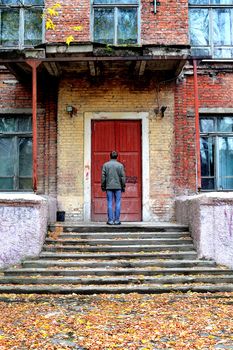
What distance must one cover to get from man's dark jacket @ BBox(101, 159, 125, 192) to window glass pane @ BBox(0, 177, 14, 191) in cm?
304

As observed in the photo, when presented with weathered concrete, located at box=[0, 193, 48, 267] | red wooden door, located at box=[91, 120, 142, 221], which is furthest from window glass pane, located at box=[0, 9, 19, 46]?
weathered concrete, located at box=[0, 193, 48, 267]

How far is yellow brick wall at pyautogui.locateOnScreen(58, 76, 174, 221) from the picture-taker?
1155 centimetres

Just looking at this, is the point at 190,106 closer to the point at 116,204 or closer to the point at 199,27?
the point at 199,27

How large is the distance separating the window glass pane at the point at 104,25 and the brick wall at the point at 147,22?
0.29m

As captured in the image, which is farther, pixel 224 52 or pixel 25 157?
pixel 224 52

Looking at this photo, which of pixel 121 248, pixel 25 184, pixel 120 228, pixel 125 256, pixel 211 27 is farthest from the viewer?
pixel 211 27

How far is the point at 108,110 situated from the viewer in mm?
11797

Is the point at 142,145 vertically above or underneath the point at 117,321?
above

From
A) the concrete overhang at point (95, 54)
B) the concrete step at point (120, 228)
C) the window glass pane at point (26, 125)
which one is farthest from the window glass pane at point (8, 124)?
the concrete step at point (120, 228)

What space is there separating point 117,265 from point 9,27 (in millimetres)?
7590

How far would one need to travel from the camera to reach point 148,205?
455 inches

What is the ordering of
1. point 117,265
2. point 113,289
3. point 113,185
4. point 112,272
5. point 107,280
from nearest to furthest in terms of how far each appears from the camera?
point 113,289 < point 107,280 < point 112,272 < point 117,265 < point 113,185

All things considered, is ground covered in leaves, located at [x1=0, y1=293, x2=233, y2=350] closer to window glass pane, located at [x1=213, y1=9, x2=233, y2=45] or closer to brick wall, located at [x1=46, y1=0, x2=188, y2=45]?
brick wall, located at [x1=46, y1=0, x2=188, y2=45]

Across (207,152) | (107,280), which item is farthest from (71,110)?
(107,280)
